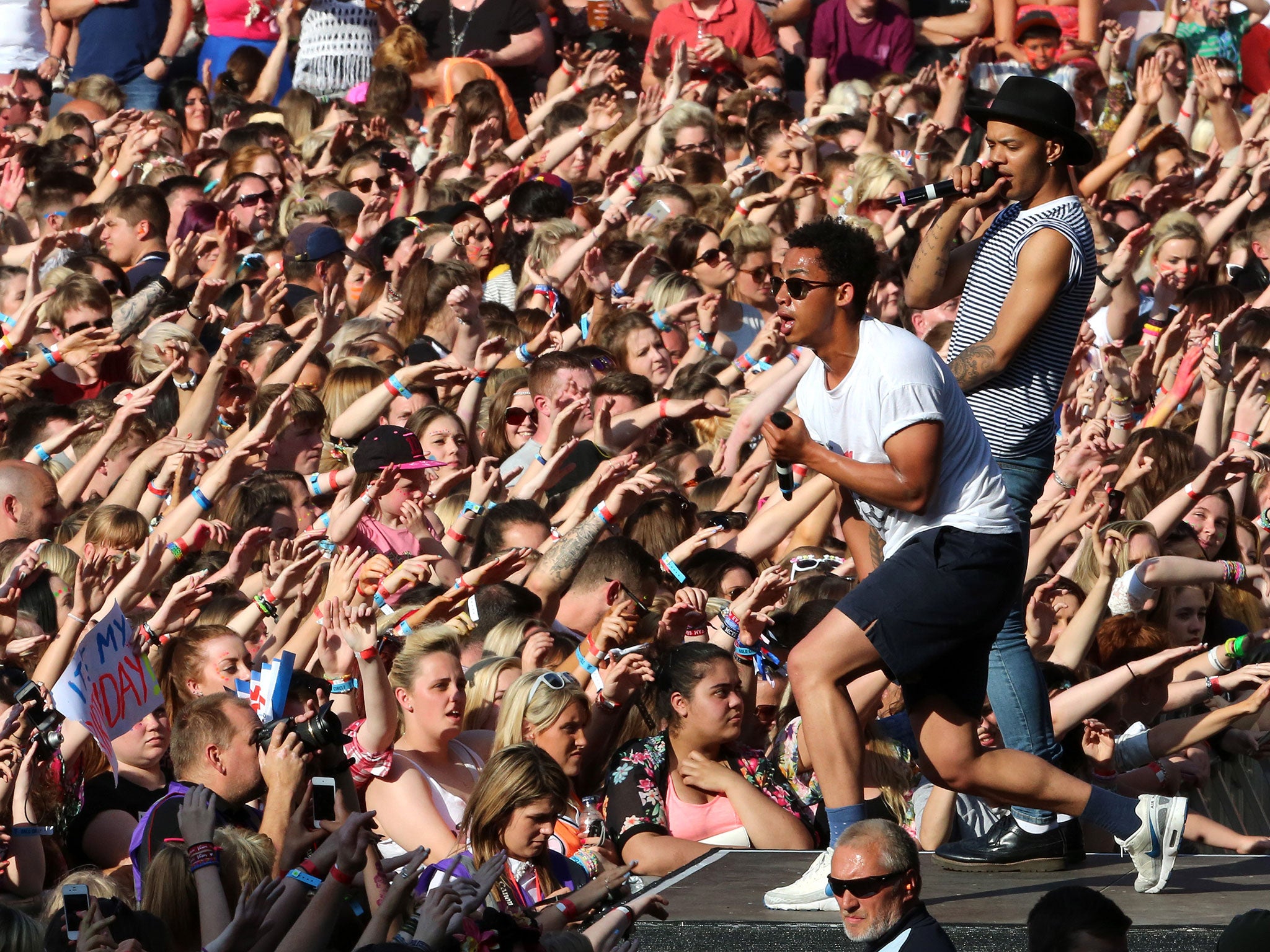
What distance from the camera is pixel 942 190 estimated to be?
5.46 m

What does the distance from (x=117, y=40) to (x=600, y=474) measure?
834cm

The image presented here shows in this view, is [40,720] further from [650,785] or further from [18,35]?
[18,35]

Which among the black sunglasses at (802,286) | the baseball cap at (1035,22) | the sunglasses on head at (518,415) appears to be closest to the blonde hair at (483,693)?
the black sunglasses at (802,286)

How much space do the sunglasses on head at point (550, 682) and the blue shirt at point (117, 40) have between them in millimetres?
9745

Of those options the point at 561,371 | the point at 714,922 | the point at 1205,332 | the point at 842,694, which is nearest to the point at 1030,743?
the point at 842,694

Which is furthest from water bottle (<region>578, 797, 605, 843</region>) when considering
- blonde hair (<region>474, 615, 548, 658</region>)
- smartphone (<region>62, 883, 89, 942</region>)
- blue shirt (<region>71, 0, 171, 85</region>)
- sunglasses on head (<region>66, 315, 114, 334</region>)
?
blue shirt (<region>71, 0, 171, 85</region>)

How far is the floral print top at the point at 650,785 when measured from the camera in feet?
19.2

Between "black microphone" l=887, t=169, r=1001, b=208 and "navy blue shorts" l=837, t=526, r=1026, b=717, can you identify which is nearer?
"navy blue shorts" l=837, t=526, r=1026, b=717

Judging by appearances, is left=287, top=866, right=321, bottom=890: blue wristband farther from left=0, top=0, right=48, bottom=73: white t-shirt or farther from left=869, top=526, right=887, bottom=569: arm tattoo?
left=0, top=0, right=48, bottom=73: white t-shirt

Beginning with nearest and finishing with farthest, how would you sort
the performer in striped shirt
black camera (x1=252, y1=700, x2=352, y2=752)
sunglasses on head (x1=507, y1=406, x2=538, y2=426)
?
black camera (x1=252, y1=700, x2=352, y2=752)
the performer in striped shirt
sunglasses on head (x1=507, y1=406, x2=538, y2=426)

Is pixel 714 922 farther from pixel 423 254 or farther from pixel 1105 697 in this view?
pixel 423 254

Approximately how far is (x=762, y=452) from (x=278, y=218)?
173 inches

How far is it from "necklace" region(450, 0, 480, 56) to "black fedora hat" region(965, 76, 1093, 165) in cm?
986

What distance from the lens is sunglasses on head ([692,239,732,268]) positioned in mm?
10367
